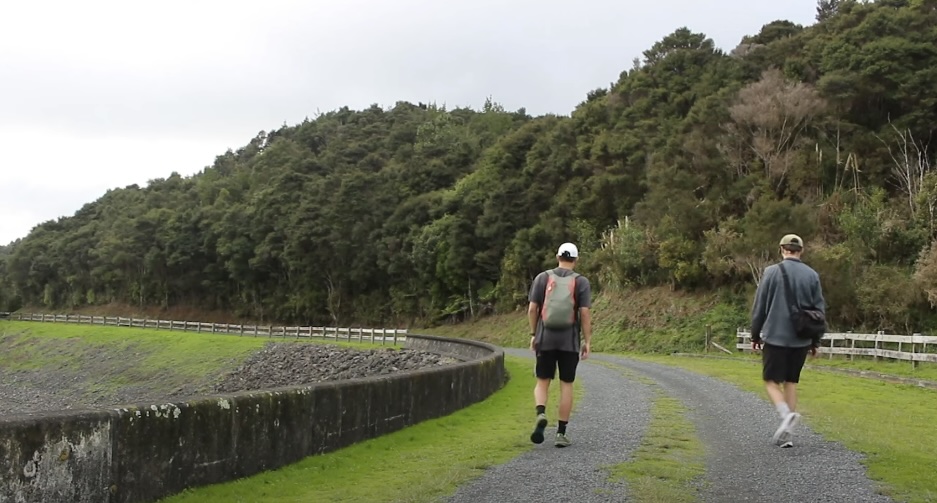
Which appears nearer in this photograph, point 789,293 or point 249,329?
point 789,293

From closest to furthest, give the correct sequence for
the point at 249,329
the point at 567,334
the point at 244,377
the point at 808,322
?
the point at 808,322 < the point at 567,334 < the point at 244,377 < the point at 249,329

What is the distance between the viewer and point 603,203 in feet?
158

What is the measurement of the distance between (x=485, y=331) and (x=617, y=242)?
12158 millimetres

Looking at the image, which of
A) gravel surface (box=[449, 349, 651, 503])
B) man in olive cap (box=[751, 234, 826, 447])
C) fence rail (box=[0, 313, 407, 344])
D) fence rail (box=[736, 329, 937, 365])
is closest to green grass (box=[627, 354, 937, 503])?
man in olive cap (box=[751, 234, 826, 447])

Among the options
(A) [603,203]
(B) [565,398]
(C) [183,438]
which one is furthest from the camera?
(A) [603,203]

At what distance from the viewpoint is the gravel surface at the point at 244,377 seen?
31.4 m

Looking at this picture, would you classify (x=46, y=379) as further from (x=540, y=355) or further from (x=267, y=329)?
(x=540, y=355)

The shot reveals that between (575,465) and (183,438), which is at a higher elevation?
(183,438)

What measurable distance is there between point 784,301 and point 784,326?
22cm

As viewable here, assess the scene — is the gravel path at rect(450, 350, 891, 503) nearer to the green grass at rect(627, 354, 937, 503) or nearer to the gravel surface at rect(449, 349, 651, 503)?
the gravel surface at rect(449, 349, 651, 503)

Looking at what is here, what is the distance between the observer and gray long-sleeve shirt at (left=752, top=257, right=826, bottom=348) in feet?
22.8

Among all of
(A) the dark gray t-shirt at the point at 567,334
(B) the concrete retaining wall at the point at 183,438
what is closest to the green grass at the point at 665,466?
(A) the dark gray t-shirt at the point at 567,334

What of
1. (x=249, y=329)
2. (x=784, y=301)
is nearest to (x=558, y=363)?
(x=784, y=301)

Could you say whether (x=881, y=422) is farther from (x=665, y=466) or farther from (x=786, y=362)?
(x=665, y=466)
